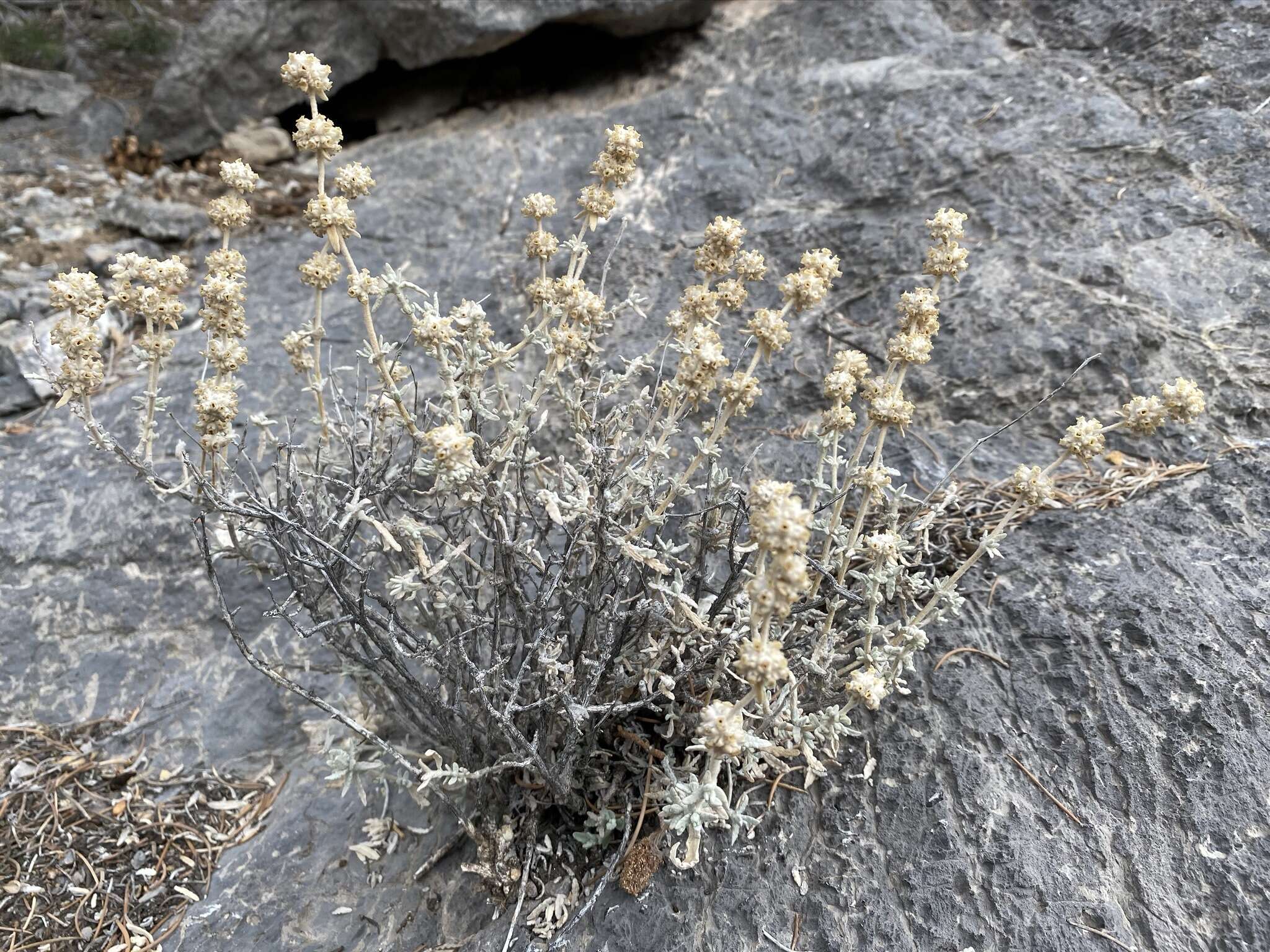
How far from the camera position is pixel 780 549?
1331 mm

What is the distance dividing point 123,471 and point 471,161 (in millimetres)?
2169

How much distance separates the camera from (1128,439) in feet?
8.70

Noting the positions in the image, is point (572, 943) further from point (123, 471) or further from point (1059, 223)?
point (1059, 223)

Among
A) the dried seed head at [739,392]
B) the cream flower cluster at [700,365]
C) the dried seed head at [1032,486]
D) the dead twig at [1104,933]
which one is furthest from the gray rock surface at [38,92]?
the dead twig at [1104,933]

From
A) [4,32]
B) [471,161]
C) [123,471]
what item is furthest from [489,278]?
[4,32]

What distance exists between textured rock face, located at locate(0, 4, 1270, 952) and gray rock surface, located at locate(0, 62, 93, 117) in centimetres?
197

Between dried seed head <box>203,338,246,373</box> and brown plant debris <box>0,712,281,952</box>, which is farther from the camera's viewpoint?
brown plant debris <box>0,712,281,952</box>

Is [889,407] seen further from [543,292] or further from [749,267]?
[543,292]

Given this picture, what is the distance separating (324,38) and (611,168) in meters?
3.59

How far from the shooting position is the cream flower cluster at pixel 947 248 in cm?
187

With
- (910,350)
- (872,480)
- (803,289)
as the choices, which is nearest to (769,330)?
(803,289)

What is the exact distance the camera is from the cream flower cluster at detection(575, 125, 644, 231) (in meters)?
1.86

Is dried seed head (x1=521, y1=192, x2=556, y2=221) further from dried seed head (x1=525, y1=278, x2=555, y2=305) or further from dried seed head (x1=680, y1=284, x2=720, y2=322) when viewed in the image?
dried seed head (x1=680, y1=284, x2=720, y2=322)

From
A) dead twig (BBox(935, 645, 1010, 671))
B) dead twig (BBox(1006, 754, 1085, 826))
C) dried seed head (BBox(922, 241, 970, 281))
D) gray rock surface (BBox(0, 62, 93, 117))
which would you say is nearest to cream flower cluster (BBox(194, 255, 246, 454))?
dried seed head (BBox(922, 241, 970, 281))
